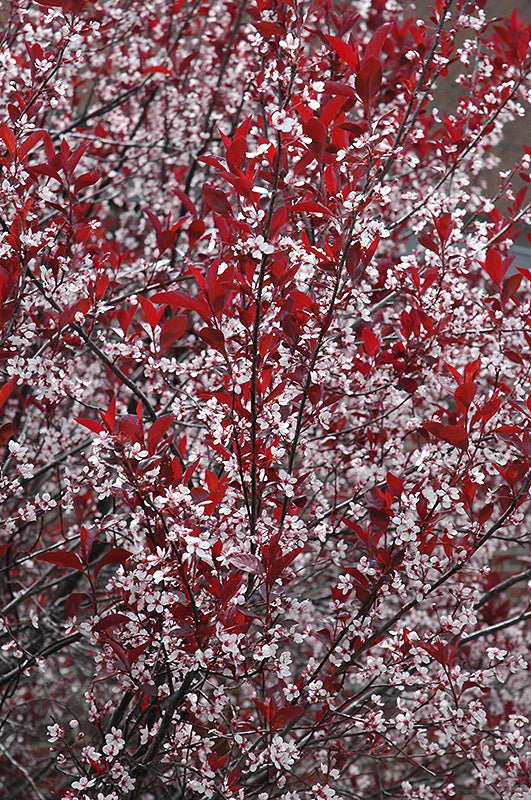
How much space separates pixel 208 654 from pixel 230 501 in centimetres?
31

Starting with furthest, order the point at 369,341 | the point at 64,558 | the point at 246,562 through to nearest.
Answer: the point at 369,341
the point at 64,558
the point at 246,562

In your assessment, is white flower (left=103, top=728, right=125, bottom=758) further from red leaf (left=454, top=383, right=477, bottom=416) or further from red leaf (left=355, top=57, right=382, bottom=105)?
red leaf (left=355, top=57, right=382, bottom=105)

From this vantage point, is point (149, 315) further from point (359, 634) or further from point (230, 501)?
point (359, 634)

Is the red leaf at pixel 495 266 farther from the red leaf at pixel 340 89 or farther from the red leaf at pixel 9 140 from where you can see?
the red leaf at pixel 9 140

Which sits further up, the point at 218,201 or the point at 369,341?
the point at 369,341

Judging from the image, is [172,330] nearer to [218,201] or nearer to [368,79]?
[218,201]

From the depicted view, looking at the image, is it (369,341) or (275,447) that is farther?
(369,341)

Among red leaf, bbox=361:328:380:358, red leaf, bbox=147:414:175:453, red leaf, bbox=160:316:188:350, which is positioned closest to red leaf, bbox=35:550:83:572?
red leaf, bbox=147:414:175:453

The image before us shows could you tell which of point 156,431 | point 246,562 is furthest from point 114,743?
point 156,431

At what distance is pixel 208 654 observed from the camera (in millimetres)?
1375

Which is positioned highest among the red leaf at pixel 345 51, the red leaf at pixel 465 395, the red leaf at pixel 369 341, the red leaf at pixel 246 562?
the red leaf at pixel 345 51

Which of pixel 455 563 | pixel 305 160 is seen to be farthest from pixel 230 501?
pixel 305 160

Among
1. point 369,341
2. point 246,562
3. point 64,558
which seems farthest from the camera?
point 369,341

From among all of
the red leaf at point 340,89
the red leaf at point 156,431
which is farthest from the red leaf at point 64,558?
the red leaf at point 340,89
